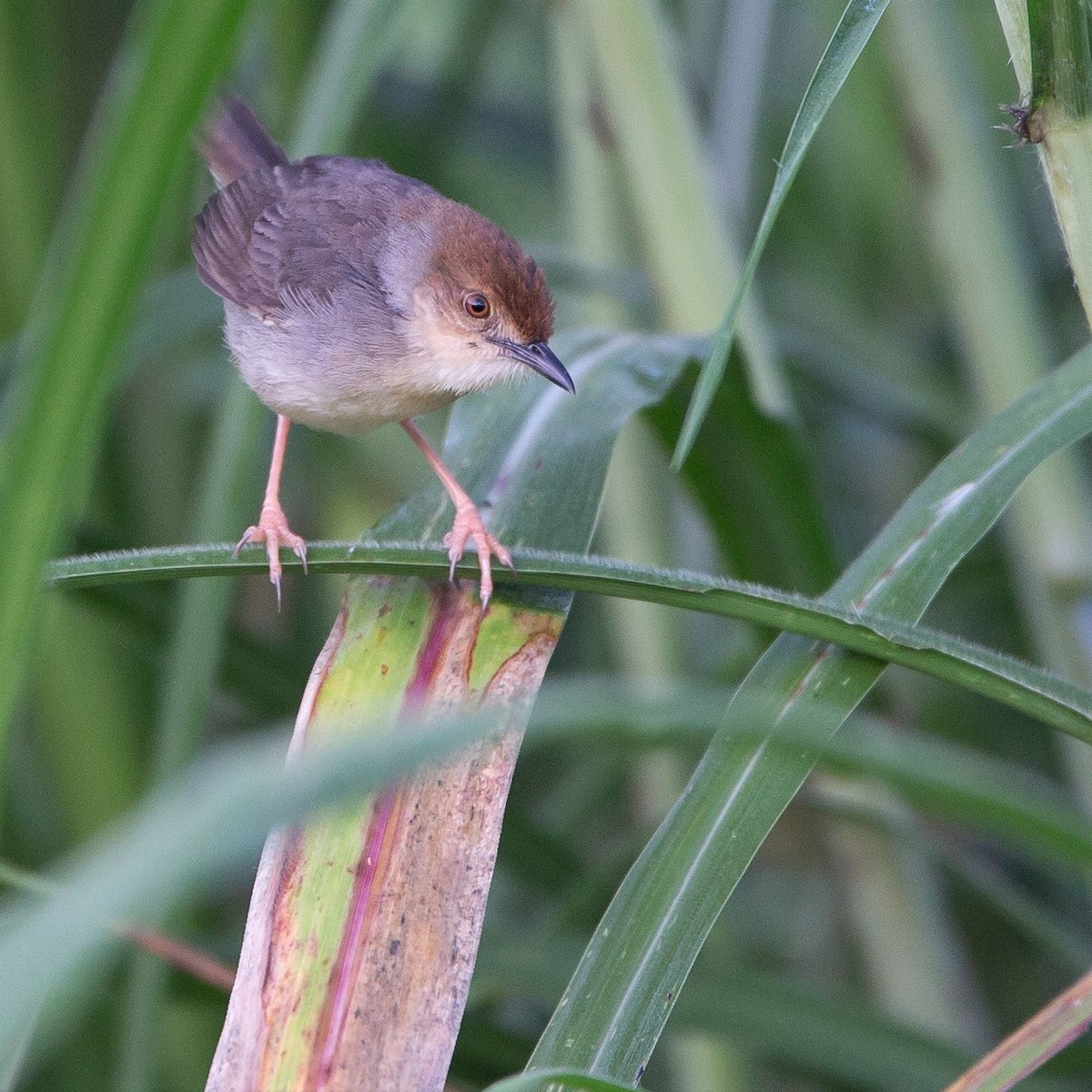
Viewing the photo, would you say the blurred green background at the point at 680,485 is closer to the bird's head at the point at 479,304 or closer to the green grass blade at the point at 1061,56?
the bird's head at the point at 479,304

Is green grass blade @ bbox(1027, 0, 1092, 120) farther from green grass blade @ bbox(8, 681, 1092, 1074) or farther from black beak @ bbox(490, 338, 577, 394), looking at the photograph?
black beak @ bbox(490, 338, 577, 394)

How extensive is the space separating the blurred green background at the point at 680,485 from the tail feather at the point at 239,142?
0.33 ft

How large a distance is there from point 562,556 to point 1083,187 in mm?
535

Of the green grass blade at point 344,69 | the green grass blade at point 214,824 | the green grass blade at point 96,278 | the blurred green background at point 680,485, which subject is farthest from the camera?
the blurred green background at point 680,485

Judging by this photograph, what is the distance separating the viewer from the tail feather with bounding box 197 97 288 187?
234 cm

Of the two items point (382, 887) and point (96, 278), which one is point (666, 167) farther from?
point (96, 278)

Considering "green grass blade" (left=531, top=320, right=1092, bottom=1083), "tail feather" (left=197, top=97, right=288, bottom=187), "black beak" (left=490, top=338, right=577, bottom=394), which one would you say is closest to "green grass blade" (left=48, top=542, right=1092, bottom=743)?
"green grass blade" (left=531, top=320, right=1092, bottom=1083)

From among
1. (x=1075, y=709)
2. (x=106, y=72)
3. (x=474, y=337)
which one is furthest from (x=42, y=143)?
(x=1075, y=709)

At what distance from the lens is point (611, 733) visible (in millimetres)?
817

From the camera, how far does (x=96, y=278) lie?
2.37 feet

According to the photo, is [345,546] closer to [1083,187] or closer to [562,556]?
[562,556]

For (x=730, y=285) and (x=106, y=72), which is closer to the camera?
(x=730, y=285)

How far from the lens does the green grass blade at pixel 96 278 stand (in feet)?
2.28

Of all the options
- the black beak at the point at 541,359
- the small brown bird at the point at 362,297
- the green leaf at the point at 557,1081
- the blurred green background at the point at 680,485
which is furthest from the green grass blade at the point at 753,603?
the small brown bird at the point at 362,297
